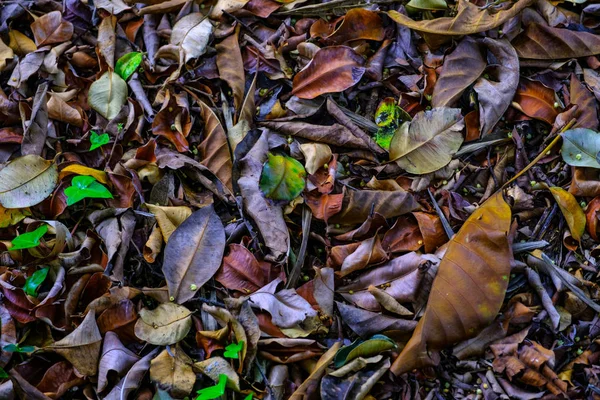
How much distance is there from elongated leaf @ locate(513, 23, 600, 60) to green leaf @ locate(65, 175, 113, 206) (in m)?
1.56

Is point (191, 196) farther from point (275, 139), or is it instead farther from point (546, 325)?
point (546, 325)

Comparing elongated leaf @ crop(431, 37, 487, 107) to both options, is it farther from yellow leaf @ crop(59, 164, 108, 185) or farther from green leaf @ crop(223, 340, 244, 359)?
yellow leaf @ crop(59, 164, 108, 185)

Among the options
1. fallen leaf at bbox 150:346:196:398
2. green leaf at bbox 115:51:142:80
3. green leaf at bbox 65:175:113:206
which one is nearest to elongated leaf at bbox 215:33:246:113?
green leaf at bbox 115:51:142:80

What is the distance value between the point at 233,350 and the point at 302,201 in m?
0.54

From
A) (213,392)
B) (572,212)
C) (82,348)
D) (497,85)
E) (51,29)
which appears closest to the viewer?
(213,392)

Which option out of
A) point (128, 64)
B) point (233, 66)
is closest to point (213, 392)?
point (233, 66)

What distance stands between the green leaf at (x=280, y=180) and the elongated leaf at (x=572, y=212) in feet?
2.83

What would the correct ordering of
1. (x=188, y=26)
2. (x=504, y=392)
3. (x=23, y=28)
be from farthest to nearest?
(x=23, y=28) < (x=188, y=26) < (x=504, y=392)

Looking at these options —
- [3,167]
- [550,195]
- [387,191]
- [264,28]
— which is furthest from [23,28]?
[550,195]

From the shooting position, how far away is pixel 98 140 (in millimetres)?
2145

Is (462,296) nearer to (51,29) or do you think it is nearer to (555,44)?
(555,44)

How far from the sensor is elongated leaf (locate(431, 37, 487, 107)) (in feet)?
6.83

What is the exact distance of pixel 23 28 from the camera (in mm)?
2463

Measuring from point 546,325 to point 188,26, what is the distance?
5.43ft
